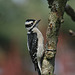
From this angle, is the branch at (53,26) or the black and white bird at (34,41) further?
the black and white bird at (34,41)

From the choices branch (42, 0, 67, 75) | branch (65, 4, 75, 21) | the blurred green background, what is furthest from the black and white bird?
the blurred green background

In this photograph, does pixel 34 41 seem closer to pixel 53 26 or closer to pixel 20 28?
pixel 53 26

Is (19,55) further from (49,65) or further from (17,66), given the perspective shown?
(49,65)

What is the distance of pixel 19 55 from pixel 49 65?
1242 cm

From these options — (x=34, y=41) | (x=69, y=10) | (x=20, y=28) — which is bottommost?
(x=20, y=28)

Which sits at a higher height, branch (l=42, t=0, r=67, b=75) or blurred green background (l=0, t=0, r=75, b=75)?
branch (l=42, t=0, r=67, b=75)

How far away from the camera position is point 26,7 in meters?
17.2

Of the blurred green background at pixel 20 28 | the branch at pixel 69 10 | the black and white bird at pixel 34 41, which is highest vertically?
the branch at pixel 69 10

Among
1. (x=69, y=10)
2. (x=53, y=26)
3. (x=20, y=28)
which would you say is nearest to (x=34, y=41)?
(x=69, y=10)

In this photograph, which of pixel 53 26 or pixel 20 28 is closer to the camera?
pixel 53 26

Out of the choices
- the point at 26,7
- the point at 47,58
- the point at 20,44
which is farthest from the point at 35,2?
the point at 47,58

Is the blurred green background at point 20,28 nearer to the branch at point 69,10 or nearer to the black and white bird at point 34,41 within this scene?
the black and white bird at point 34,41

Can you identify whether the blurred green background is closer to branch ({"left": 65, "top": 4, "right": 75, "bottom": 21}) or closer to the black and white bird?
the black and white bird

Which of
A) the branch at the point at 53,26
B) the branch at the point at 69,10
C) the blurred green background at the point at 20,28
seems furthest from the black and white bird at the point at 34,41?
the blurred green background at the point at 20,28
